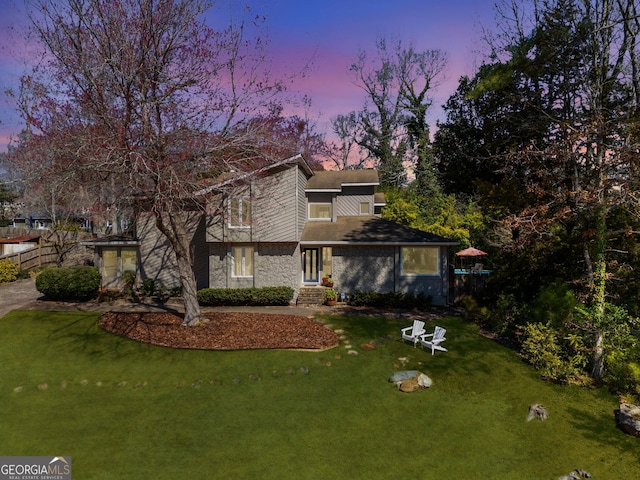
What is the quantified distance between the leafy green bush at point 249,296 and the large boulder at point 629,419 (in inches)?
560

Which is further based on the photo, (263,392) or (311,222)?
(311,222)

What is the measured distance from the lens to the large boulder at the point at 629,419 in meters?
8.33

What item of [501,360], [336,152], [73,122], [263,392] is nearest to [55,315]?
[73,122]

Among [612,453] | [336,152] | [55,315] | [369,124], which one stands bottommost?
[612,453]

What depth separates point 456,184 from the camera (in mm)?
20359

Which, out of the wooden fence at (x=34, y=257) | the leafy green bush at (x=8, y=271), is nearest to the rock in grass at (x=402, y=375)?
the leafy green bush at (x=8, y=271)

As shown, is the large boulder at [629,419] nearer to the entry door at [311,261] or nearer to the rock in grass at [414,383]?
the rock in grass at [414,383]

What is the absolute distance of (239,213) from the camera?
2023 centimetres

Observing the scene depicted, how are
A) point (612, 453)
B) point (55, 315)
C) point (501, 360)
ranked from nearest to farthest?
point (612, 453) < point (501, 360) < point (55, 315)

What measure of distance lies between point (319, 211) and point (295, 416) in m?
17.1

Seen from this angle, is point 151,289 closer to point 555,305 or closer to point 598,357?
point 555,305

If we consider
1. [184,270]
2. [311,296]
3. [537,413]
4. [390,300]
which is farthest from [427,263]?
[184,270]

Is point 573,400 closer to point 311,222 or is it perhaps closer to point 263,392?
point 263,392

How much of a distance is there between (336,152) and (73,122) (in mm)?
38778
